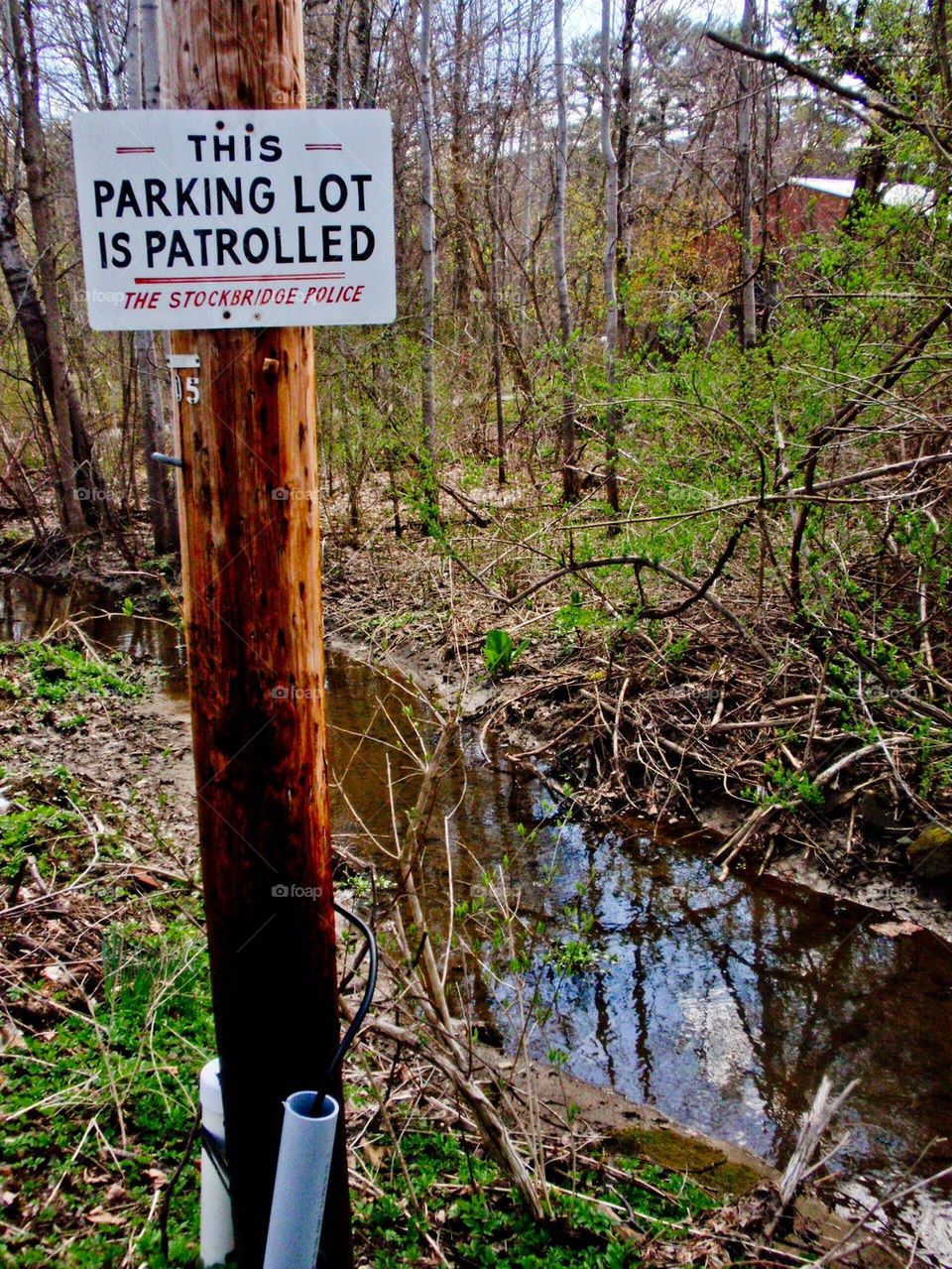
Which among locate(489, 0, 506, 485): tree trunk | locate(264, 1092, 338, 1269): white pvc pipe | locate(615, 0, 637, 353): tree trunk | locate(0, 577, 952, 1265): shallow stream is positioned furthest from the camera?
locate(489, 0, 506, 485): tree trunk

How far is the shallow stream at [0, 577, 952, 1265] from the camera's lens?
3973mm

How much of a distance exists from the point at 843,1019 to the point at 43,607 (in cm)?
1085

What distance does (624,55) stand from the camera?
11742mm

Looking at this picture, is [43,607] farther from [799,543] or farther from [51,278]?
[799,543]

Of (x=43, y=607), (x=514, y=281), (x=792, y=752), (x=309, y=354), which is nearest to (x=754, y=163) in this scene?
(x=514, y=281)

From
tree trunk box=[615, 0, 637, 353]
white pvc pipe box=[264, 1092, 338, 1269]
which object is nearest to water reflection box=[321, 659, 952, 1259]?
white pvc pipe box=[264, 1092, 338, 1269]

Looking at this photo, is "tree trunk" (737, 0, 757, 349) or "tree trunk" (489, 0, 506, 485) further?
"tree trunk" (489, 0, 506, 485)

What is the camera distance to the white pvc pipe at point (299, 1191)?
196cm
